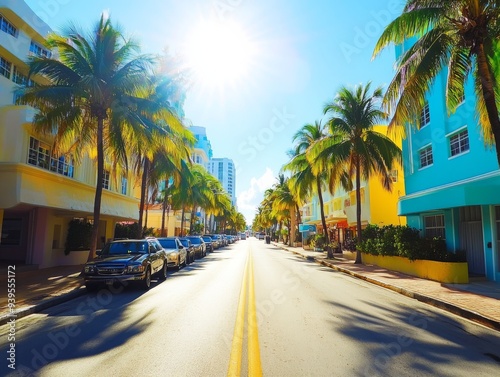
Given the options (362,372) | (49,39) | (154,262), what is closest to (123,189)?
(49,39)

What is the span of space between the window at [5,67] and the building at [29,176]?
0.15ft

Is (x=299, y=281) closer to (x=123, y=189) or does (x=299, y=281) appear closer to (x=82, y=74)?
(x=82, y=74)

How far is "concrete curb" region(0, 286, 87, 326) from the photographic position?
318 inches

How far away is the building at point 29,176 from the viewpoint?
1545cm

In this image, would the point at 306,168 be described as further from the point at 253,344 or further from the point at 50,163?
the point at 253,344

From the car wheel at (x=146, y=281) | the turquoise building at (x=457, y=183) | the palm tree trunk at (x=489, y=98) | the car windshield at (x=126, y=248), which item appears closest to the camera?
the palm tree trunk at (x=489, y=98)

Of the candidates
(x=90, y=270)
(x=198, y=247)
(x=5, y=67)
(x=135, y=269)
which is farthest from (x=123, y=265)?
(x=198, y=247)

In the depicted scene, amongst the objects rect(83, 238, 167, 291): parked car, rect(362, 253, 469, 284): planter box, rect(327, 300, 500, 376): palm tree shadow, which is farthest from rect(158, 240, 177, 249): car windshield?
rect(327, 300, 500, 376): palm tree shadow

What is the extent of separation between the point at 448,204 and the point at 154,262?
11505 mm

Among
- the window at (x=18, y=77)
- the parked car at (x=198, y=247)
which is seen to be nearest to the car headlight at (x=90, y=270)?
the window at (x=18, y=77)

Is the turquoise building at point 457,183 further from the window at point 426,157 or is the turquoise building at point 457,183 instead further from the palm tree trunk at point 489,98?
the palm tree trunk at point 489,98

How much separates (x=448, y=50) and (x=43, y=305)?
46.6ft

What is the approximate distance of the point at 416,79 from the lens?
11.6m

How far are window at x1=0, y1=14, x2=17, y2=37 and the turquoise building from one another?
19160 millimetres
